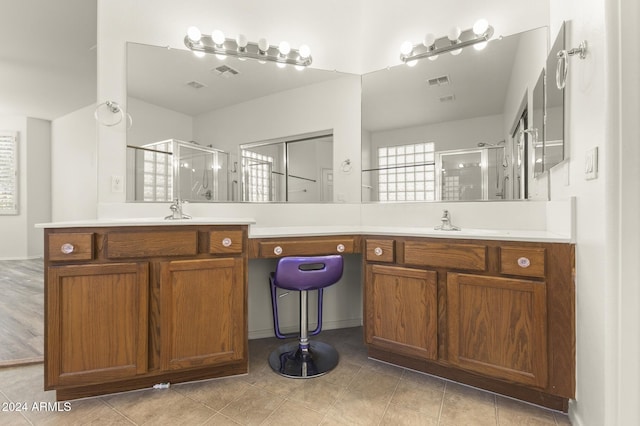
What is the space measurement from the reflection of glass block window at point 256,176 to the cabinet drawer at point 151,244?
739 millimetres

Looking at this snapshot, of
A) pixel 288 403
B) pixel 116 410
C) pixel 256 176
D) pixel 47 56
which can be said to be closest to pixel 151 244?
pixel 116 410

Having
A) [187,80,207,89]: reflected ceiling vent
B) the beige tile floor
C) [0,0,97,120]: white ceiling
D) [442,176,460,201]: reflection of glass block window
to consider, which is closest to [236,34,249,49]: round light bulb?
[187,80,207,89]: reflected ceiling vent

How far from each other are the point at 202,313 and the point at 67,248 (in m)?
0.74

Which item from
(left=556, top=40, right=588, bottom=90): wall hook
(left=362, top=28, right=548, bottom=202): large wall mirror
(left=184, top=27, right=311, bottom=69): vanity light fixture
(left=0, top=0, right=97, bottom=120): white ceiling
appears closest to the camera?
(left=556, top=40, right=588, bottom=90): wall hook

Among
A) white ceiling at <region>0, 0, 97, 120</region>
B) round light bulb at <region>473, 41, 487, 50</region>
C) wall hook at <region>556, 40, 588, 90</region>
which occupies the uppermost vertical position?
white ceiling at <region>0, 0, 97, 120</region>

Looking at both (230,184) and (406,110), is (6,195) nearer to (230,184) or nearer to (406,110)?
(230,184)

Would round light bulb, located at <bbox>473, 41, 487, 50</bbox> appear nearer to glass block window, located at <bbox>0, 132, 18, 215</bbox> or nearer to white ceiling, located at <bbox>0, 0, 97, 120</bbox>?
white ceiling, located at <bbox>0, 0, 97, 120</bbox>

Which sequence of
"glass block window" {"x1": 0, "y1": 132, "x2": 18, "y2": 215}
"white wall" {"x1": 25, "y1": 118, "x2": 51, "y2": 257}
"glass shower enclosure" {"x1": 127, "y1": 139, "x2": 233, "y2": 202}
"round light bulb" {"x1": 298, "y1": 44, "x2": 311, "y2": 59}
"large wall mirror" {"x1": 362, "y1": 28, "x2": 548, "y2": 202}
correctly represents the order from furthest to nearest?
1. "white wall" {"x1": 25, "y1": 118, "x2": 51, "y2": 257}
2. "glass block window" {"x1": 0, "y1": 132, "x2": 18, "y2": 215}
3. "round light bulb" {"x1": 298, "y1": 44, "x2": 311, "y2": 59}
4. "glass shower enclosure" {"x1": 127, "y1": 139, "x2": 233, "y2": 202}
5. "large wall mirror" {"x1": 362, "y1": 28, "x2": 548, "y2": 202}

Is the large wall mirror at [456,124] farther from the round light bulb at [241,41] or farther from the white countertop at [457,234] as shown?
the round light bulb at [241,41]

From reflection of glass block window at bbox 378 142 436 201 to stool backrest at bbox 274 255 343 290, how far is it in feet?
2.77

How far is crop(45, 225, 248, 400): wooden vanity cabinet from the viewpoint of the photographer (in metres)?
1.49

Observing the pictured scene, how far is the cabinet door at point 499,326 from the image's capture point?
146 cm

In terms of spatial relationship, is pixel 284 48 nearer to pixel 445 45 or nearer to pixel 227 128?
pixel 227 128

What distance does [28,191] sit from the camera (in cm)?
571
